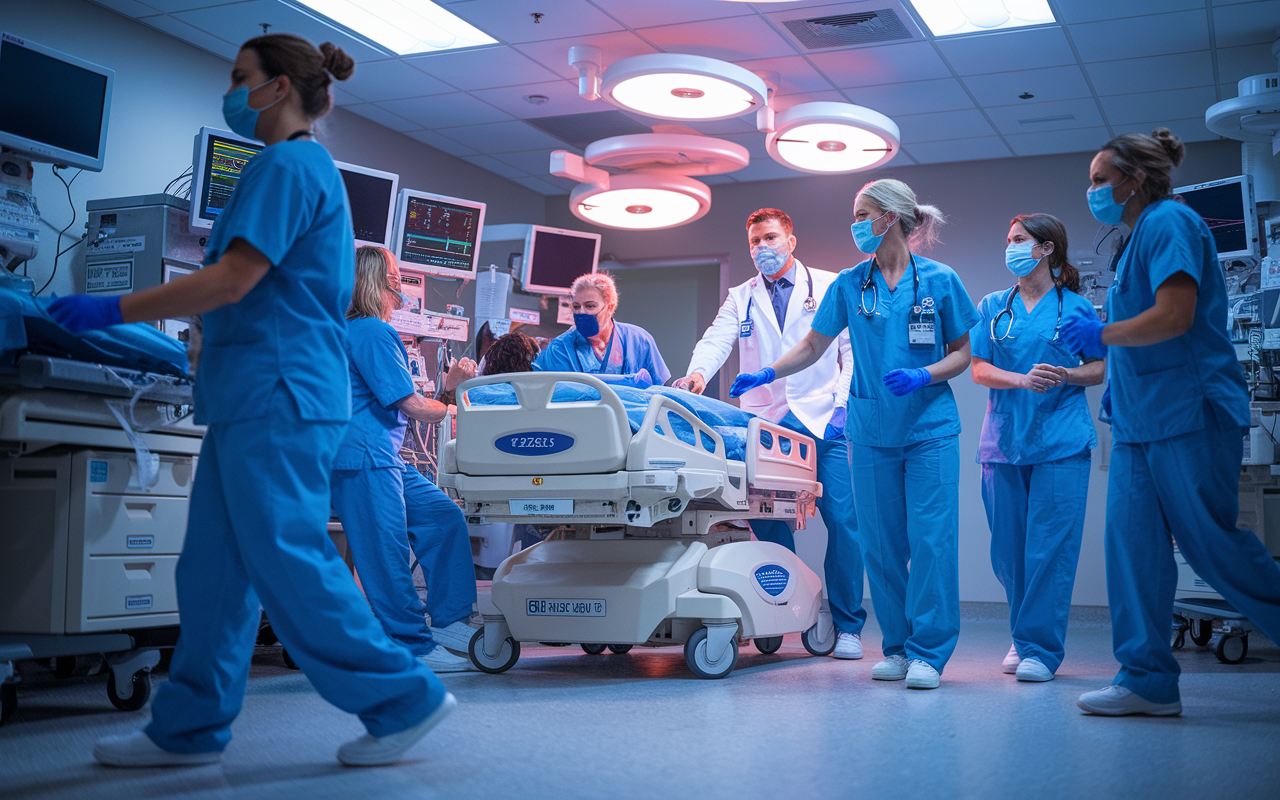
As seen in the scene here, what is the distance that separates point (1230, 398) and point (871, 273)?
1.28 metres

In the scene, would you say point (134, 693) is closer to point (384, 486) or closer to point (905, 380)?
A: point (384, 486)

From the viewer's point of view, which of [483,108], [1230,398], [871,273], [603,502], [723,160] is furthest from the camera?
[483,108]

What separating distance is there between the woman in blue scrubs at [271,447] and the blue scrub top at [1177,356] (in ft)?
6.64

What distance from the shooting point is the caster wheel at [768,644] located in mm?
4734

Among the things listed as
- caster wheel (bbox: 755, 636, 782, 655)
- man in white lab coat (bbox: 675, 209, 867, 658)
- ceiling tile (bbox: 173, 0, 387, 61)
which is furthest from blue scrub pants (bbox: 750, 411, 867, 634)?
ceiling tile (bbox: 173, 0, 387, 61)

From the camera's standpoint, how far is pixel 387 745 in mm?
2307

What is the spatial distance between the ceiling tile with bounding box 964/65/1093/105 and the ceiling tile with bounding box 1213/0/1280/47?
0.80 meters

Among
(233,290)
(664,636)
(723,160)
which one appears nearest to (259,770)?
(233,290)

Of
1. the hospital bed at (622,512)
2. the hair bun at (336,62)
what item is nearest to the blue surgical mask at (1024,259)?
the hospital bed at (622,512)

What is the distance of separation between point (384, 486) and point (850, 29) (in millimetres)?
3777

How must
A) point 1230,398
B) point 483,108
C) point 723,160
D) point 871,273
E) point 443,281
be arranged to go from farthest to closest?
1. point 443,281
2. point 483,108
3. point 723,160
4. point 871,273
5. point 1230,398

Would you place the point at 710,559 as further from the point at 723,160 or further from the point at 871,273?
the point at 723,160

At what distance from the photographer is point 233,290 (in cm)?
221

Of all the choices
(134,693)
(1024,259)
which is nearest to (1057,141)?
(1024,259)
